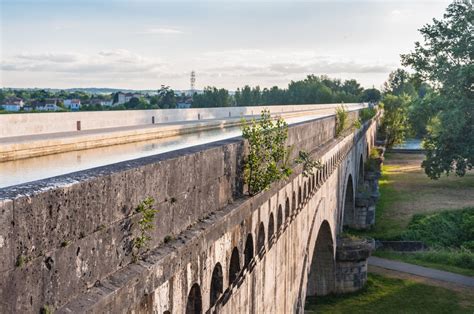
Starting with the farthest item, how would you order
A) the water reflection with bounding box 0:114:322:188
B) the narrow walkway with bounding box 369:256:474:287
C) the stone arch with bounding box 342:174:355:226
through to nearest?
1. the stone arch with bounding box 342:174:355:226
2. the narrow walkway with bounding box 369:256:474:287
3. the water reflection with bounding box 0:114:322:188

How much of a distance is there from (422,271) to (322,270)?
18.0 ft

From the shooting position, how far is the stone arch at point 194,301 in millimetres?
6078

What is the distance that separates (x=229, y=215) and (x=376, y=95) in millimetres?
176452

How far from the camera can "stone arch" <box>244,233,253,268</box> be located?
815 centimetres

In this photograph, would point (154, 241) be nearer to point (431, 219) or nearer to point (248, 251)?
point (248, 251)

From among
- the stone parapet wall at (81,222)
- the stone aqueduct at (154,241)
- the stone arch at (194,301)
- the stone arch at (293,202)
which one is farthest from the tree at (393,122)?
the stone parapet wall at (81,222)

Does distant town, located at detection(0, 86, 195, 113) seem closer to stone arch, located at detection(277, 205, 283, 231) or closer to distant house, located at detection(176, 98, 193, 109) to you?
distant house, located at detection(176, 98, 193, 109)

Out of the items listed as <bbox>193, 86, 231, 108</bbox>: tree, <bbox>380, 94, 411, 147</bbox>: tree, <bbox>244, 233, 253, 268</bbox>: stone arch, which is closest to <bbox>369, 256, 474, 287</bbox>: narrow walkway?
<bbox>244, 233, 253, 268</bbox>: stone arch

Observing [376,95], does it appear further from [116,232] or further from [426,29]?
[116,232]

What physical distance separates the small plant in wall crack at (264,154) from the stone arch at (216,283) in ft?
6.04

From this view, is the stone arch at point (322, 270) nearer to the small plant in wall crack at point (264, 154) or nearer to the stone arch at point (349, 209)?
the stone arch at point (349, 209)

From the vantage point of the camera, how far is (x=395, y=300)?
2608 centimetres

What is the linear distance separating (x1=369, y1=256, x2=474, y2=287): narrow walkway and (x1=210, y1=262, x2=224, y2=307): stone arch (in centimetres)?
2380

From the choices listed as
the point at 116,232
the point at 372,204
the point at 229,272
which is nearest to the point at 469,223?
the point at 372,204
